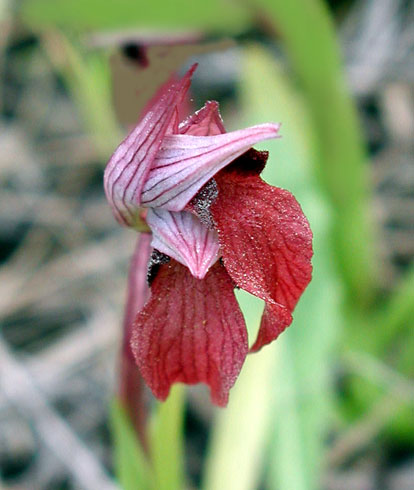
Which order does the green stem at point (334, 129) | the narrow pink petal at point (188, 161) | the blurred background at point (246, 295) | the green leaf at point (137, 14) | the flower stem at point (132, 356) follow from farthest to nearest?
the green leaf at point (137, 14) < the green stem at point (334, 129) < the blurred background at point (246, 295) < the flower stem at point (132, 356) < the narrow pink petal at point (188, 161)

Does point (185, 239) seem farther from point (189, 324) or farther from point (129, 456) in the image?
point (129, 456)

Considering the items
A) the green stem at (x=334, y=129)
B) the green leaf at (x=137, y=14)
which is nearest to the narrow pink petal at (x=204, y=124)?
the green stem at (x=334, y=129)

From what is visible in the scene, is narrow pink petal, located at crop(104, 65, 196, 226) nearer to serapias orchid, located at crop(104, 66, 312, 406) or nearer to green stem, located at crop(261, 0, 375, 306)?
serapias orchid, located at crop(104, 66, 312, 406)

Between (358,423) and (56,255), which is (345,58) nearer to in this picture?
(56,255)

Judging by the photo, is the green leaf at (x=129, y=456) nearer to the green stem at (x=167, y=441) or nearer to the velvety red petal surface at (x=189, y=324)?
the green stem at (x=167, y=441)

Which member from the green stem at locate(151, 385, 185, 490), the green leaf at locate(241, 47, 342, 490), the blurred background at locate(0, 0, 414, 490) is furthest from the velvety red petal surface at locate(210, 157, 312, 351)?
the green leaf at locate(241, 47, 342, 490)

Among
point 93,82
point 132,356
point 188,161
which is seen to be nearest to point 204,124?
point 188,161
